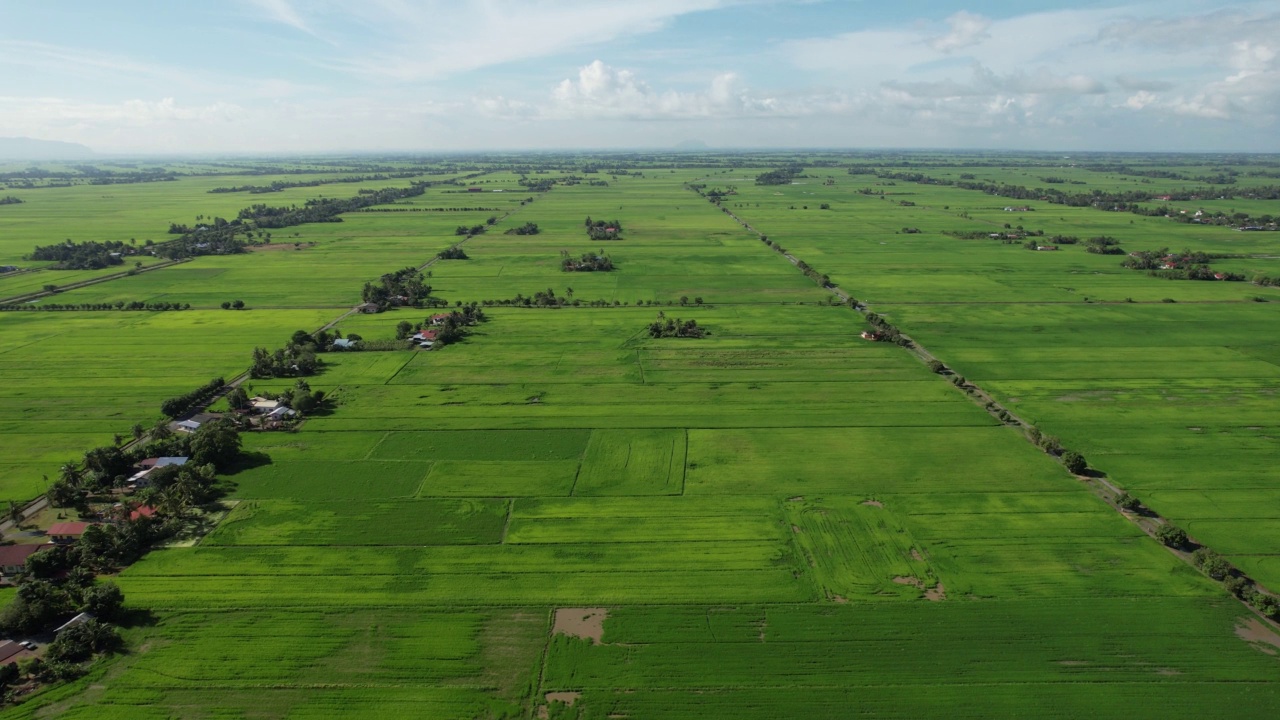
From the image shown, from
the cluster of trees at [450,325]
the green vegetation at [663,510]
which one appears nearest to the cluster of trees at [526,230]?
the green vegetation at [663,510]

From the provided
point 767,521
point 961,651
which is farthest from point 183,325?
point 961,651

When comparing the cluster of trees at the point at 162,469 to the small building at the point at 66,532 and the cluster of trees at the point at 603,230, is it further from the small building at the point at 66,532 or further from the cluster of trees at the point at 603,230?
the cluster of trees at the point at 603,230

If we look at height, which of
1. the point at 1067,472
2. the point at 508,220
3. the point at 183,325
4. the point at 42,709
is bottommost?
the point at 42,709

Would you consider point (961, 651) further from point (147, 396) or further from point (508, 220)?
point (508, 220)

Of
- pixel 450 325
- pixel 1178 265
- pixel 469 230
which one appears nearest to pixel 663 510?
pixel 450 325

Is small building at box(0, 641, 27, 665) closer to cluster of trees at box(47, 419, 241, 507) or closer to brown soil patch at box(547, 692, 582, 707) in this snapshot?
cluster of trees at box(47, 419, 241, 507)

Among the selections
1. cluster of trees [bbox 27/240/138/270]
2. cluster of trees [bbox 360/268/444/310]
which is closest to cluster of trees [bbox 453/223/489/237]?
cluster of trees [bbox 360/268/444/310]
